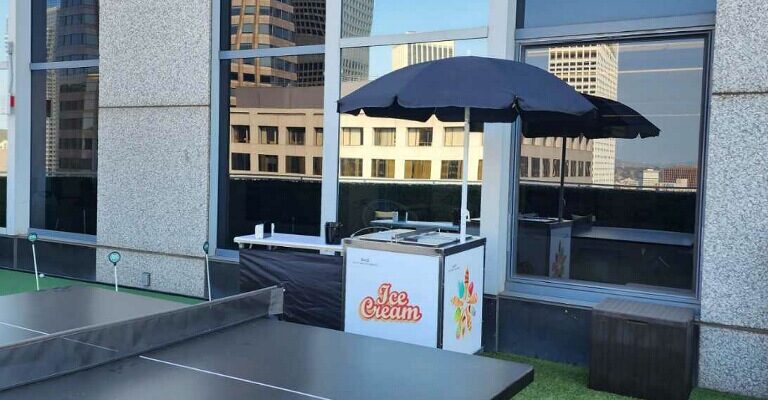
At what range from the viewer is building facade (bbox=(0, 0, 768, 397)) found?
460cm

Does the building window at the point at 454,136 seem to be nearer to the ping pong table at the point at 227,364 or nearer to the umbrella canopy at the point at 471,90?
the umbrella canopy at the point at 471,90

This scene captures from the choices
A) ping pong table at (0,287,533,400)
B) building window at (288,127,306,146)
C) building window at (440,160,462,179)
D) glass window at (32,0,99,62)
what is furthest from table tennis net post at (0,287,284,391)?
glass window at (32,0,99,62)

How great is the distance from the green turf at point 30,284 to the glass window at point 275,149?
0.89 m

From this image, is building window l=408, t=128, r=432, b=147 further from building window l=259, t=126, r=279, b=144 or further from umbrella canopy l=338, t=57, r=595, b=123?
building window l=259, t=126, r=279, b=144

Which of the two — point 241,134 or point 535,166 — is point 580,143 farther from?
point 241,134

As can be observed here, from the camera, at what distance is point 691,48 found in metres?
4.97

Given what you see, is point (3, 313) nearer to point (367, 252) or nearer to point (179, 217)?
point (367, 252)

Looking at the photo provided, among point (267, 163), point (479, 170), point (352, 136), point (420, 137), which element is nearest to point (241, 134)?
point (267, 163)

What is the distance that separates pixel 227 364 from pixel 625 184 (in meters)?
3.87

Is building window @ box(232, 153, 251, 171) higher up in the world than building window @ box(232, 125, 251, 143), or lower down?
lower down

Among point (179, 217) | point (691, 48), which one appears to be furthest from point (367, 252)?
A: point (179, 217)

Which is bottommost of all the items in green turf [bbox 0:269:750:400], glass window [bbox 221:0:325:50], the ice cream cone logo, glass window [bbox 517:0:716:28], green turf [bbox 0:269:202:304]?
green turf [bbox 0:269:202:304]

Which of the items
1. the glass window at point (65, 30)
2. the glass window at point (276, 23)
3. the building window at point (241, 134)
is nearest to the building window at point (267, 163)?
the building window at point (241, 134)

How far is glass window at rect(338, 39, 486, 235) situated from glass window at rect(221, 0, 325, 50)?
54 cm
